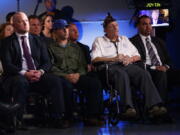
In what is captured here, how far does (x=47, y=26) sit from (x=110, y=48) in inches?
39.1

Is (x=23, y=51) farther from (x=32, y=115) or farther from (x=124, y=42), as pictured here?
(x=124, y=42)

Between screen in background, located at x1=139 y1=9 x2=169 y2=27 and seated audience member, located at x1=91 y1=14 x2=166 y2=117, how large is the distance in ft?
3.87

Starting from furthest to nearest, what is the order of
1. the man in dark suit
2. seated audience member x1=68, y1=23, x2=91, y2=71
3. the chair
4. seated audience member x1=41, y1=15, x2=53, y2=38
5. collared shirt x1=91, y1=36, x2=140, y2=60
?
seated audience member x1=41, y1=15, x2=53, y2=38
the man in dark suit
seated audience member x1=68, y1=23, x2=91, y2=71
collared shirt x1=91, y1=36, x2=140, y2=60
the chair

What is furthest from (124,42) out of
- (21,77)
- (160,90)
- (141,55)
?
(21,77)

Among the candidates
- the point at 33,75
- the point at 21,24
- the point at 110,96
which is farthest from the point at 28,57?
the point at 110,96

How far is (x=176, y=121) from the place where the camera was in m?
4.73

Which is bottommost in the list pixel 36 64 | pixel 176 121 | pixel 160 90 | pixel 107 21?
pixel 176 121

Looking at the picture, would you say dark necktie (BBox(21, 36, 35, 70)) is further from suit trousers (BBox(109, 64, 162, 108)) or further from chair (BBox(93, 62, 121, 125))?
suit trousers (BBox(109, 64, 162, 108))

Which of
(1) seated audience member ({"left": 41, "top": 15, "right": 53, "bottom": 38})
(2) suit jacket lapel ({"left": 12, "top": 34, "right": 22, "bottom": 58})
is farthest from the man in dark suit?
(2) suit jacket lapel ({"left": 12, "top": 34, "right": 22, "bottom": 58})

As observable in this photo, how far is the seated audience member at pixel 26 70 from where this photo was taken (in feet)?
13.9

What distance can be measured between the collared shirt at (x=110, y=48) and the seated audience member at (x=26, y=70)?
61 cm

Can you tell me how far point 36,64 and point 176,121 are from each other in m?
1.68

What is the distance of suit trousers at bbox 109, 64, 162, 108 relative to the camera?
452cm

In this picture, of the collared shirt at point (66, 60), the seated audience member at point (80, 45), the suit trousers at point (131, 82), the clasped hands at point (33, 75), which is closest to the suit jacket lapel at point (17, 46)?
the clasped hands at point (33, 75)
